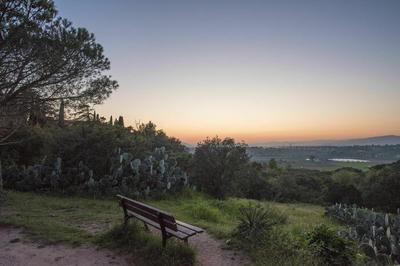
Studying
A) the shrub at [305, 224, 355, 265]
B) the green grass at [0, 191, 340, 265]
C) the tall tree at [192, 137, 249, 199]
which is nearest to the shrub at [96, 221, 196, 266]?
the green grass at [0, 191, 340, 265]

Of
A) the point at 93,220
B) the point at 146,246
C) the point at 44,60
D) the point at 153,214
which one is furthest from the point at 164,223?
the point at 44,60

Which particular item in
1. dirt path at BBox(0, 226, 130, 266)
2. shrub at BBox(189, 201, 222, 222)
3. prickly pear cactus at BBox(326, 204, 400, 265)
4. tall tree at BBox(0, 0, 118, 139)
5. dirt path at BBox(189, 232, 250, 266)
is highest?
tall tree at BBox(0, 0, 118, 139)

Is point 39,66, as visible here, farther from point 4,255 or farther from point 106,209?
point 4,255

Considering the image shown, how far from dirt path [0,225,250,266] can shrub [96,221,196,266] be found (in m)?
0.24

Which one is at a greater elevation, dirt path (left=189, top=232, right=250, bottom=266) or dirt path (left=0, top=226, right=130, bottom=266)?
dirt path (left=0, top=226, right=130, bottom=266)

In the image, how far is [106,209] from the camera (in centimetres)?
999

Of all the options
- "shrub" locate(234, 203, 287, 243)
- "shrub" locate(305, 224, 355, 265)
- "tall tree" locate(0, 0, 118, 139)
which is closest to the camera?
"shrub" locate(305, 224, 355, 265)

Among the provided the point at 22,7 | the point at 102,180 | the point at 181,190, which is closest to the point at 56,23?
the point at 22,7

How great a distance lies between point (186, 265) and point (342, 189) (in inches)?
1187

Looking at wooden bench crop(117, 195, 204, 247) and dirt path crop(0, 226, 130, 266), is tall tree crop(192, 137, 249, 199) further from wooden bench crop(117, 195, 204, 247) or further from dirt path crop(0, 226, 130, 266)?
dirt path crop(0, 226, 130, 266)

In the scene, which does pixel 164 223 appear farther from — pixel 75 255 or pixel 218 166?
pixel 218 166

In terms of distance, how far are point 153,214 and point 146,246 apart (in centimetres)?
65

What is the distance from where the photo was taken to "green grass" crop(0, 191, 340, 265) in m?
5.77

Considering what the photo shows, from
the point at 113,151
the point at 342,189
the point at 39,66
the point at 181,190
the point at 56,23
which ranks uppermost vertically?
the point at 56,23
